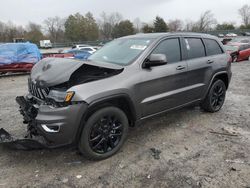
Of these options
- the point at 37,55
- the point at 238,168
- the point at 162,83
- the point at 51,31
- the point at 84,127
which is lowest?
the point at 238,168

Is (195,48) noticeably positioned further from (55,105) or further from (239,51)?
(239,51)

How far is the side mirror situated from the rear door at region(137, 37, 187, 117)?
95 millimetres

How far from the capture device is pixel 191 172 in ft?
10.6

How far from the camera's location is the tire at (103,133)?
3.28 m

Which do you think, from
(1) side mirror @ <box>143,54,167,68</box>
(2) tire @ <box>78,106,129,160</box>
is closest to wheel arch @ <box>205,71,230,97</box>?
(1) side mirror @ <box>143,54,167,68</box>

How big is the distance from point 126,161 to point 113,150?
0.26 m

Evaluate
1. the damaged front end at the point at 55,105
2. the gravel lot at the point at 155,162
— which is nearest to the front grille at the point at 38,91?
the damaged front end at the point at 55,105

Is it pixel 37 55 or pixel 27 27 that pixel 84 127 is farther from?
pixel 27 27

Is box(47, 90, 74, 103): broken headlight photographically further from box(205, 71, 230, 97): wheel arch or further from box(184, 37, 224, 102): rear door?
box(205, 71, 230, 97): wheel arch

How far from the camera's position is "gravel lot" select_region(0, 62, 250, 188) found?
10.1 ft

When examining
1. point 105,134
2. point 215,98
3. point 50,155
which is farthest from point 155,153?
point 215,98

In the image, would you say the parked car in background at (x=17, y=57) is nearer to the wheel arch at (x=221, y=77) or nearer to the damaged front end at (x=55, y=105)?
the damaged front end at (x=55, y=105)

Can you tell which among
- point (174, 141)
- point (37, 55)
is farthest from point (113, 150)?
point (37, 55)

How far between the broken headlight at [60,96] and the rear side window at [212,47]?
3299mm
